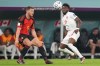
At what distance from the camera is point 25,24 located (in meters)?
17.0

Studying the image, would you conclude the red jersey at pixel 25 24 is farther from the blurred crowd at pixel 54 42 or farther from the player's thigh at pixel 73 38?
the blurred crowd at pixel 54 42

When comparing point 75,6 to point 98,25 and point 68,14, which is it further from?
point 68,14

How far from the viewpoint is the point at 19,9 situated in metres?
24.7

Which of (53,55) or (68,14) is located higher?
(68,14)

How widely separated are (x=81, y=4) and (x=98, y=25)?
139 centimetres

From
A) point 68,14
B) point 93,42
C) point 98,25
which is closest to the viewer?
point 68,14

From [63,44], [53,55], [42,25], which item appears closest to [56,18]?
[42,25]

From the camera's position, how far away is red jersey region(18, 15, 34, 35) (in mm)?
16922

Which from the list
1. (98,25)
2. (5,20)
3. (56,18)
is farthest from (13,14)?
(98,25)

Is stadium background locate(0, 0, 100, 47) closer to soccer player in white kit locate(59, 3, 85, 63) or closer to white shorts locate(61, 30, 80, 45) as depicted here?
soccer player in white kit locate(59, 3, 85, 63)

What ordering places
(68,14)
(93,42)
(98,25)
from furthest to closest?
(98,25) < (93,42) < (68,14)

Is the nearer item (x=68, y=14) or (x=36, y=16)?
(x=68, y=14)

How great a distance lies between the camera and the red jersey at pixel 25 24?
666 inches

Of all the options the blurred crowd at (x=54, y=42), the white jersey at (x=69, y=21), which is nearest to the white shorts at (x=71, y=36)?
the white jersey at (x=69, y=21)
